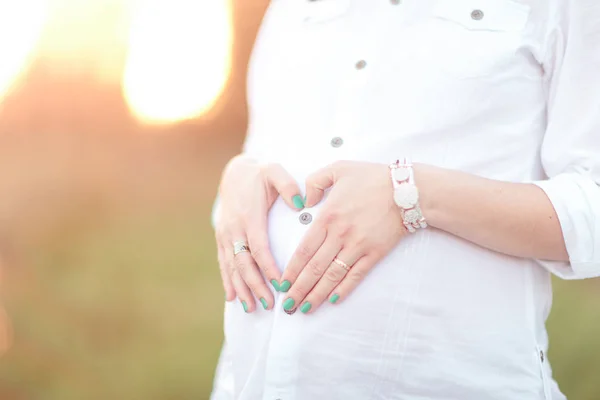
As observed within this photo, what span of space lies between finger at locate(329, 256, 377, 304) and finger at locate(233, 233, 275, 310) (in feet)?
0.33

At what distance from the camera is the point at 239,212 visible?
96 cm

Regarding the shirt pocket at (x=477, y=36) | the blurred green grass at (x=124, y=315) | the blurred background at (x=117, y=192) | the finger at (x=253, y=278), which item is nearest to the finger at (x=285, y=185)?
the finger at (x=253, y=278)

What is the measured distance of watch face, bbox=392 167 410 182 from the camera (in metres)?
0.82

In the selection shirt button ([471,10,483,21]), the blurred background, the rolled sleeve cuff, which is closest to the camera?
the rolled sleeve cuff

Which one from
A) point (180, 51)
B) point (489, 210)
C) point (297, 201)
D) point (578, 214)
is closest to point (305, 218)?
point (297, 201)

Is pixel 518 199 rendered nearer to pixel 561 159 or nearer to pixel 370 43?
pixel 561 159

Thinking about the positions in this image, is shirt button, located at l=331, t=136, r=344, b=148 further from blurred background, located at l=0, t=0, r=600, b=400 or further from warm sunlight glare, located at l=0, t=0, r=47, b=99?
warm sunlight glare, located at l=0, t=0, r=47, b=99

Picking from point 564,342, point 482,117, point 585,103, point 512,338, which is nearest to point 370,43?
point 482,117

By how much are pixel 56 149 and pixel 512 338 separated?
2132 mm

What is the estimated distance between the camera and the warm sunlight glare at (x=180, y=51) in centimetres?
235

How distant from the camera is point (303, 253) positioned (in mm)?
859

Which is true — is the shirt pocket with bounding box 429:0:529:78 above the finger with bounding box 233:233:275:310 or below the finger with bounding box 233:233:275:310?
above

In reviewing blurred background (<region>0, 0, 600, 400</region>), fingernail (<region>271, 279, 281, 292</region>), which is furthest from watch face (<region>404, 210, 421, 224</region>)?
blurred background (<region>0, 0, 600, 400</region>)

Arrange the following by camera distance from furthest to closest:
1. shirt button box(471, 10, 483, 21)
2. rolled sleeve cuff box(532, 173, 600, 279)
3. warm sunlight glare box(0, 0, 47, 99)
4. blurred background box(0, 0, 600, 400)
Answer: blurred background box(0, 0, 600, 400)
warm sunlight glare box(0, 0, 47, 99)
shirt button box(471, 10, 483, 21)
rolled sleeve cuff box(532, 173, 600, 279)
